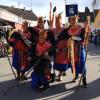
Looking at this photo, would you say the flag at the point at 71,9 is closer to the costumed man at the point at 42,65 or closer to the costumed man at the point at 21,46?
the costumed man at the point at 21,46

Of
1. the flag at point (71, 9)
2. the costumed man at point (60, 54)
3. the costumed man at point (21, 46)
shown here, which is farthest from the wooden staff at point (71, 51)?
the flag at point (71, 9)

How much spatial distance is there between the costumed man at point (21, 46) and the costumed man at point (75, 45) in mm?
1042

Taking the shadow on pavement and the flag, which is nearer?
the shadow on pavement

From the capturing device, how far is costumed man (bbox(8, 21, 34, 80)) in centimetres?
1070

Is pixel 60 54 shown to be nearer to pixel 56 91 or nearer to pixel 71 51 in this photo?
pixel 71 51

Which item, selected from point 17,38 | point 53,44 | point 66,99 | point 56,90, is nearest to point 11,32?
point 17,38

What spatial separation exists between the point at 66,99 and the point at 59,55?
5.71ft

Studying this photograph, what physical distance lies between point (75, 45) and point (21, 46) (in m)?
1.51

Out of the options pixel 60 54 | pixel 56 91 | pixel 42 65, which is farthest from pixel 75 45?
pixel 56 91

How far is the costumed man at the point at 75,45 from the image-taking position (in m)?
10.2

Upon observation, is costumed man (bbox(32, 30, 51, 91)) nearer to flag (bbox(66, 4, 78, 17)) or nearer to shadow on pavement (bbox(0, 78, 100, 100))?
shadow on pavement (bbox(0, 78, 100, 100))

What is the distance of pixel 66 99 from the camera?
358 inches

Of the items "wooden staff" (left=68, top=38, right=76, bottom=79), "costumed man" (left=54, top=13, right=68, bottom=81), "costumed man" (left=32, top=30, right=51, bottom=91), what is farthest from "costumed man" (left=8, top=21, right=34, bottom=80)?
"wooden staff" (left=68, top=38, right=76, bottom=79)

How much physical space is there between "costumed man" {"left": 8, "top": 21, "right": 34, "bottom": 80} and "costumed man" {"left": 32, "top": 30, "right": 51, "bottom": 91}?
16.6 inches
